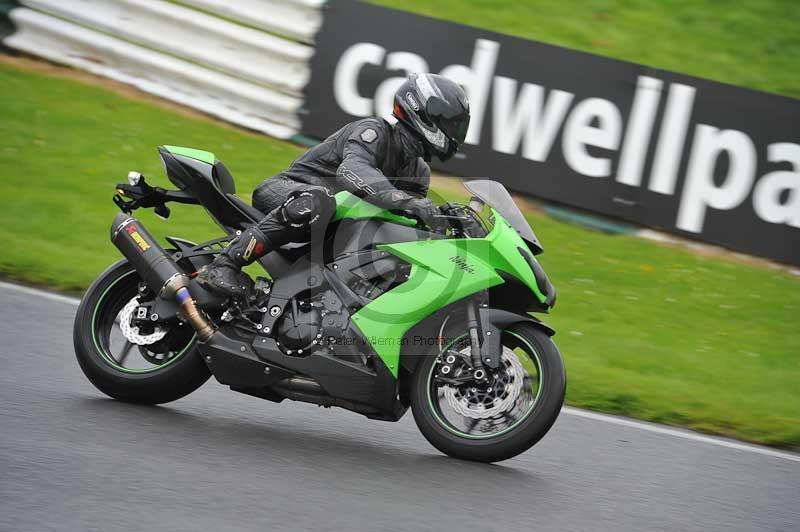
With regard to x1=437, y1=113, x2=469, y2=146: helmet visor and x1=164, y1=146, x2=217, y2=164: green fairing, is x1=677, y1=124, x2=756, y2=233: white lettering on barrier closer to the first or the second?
x1=437, y1=113, x2=469, y2=146: helmet visor

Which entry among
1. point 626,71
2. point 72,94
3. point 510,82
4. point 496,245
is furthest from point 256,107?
point 496,245

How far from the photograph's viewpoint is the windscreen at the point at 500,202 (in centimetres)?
512

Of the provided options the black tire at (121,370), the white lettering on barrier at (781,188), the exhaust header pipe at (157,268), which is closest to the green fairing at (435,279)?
the exhaust header pipe at (157,268)

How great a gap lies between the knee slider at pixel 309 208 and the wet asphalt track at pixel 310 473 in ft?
3.48

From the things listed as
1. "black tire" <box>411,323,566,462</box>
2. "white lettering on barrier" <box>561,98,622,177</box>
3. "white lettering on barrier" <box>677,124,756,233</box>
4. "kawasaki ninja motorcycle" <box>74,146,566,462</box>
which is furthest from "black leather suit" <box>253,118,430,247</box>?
"white lettering on barrier" <box>677,124,756,233</box>

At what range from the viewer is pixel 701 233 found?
396 inches

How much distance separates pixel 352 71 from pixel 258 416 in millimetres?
5760

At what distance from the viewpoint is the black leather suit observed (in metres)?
5.04

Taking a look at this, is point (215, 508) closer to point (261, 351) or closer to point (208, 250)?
point (261, 351)

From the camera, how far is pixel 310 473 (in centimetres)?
466

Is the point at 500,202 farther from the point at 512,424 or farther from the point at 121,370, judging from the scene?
the point at 121,370

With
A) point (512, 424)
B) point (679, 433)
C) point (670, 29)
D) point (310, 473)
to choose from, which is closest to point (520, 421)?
point (512, 424)

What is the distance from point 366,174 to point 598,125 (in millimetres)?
5489

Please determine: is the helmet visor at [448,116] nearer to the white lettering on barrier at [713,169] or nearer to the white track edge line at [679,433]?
the white track edge line at [679,433]
